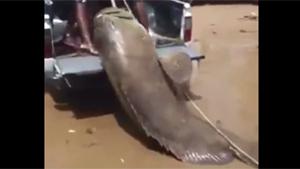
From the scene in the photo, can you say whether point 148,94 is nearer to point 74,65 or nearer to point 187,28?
point 74,65

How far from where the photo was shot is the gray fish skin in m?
4.50

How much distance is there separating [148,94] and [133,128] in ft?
1.57

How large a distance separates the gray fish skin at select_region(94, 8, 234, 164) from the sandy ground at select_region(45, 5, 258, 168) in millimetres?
143

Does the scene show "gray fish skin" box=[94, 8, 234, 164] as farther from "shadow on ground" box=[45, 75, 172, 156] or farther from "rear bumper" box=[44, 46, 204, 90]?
"shadow on ground" box=[45, 75, 172, 156]

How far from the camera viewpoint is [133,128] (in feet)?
16.7

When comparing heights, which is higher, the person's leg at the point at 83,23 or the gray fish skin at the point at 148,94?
the person's leg at the point at 83,23

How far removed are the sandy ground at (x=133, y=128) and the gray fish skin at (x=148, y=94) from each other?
0.14 meters

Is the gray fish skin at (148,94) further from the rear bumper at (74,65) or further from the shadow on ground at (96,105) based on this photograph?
the shadow on ground at (96,105)

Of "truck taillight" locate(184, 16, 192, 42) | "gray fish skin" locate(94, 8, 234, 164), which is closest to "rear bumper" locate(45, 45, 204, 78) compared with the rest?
"gray fish skin" locate(94, 8, 234, 164)

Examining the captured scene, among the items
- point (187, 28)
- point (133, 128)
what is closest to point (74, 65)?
point (133, 128)

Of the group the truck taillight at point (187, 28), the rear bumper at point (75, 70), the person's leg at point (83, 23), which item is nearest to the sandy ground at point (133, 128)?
the rear bumper at point (75, 70)

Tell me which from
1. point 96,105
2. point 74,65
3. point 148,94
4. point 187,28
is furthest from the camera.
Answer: point 187,28

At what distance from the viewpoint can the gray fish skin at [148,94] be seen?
4496mm

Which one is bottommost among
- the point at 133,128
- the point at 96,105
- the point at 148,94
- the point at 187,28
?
the point at 133,128
